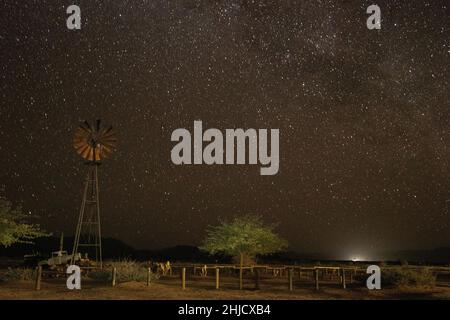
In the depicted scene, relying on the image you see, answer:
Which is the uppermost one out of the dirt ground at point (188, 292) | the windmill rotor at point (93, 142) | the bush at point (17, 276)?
the windmill rotor at point (93, 142)

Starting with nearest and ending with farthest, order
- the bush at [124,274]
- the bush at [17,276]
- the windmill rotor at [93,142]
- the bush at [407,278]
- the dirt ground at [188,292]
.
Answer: the dirt ground at [188,292], the bush at [124,274], the bush at [407,278], the bush at [17,276], the windmill rotor at [93,142]

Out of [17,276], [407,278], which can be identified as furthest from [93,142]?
[407,278]

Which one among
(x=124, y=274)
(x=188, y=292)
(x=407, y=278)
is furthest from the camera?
(x=407, y=278)

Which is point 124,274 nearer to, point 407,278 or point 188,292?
point 188,292

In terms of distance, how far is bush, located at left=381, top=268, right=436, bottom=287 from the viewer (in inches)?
1190

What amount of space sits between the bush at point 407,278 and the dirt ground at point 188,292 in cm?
81

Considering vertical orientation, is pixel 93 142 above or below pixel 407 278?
above

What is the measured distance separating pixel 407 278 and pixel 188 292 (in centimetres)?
1239

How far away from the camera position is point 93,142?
36.2 metres

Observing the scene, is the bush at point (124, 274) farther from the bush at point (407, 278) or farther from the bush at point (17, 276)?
the bush at point (407, 278)

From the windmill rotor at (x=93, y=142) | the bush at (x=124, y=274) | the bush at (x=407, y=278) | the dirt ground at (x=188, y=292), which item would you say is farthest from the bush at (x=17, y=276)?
the bush at (x=407, y=278)

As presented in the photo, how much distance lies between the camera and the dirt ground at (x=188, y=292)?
24078 millimetres
